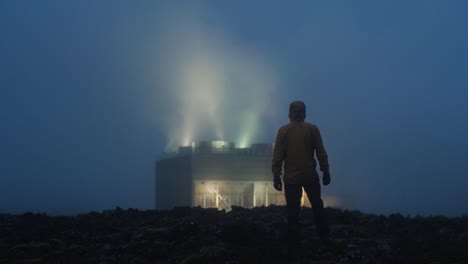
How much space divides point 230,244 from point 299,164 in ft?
6.42

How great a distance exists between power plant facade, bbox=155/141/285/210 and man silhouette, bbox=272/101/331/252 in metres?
73.5

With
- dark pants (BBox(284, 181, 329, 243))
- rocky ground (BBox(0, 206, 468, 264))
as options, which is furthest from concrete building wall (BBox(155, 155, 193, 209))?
dark pants (BBox(284, 181, 329, 243))

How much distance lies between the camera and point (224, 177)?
86875mm

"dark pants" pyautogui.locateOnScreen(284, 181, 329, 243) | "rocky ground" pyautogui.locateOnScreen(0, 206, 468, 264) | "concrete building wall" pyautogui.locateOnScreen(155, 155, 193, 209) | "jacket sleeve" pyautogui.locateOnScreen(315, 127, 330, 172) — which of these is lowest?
"rocky ground" pyautogui.locateOnScreen(0, 206, 468, 264)

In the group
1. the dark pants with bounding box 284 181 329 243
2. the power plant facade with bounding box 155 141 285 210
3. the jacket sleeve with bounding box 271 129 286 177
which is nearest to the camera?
the dark pants with bounding box 284 181 329 243

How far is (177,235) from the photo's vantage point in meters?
12.2

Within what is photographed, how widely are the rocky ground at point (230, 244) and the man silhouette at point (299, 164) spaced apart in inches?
26.5

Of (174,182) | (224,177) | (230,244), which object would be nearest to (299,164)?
(230,244)

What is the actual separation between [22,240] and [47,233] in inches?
40.0

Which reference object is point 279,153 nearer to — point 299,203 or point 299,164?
point 299,164

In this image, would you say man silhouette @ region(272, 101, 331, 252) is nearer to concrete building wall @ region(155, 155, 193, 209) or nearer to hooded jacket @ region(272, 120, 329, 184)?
hooded jacket @ region(272, 120, 329, 184)

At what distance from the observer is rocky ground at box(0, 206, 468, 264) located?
9.73m

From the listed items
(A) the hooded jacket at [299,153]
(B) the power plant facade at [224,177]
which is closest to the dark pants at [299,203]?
(A) the hooded jacket at [299,153]

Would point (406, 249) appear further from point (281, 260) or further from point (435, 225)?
point (435, 225)
